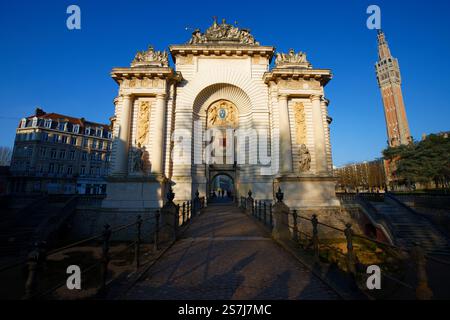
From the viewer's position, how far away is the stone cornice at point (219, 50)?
69.2 feet

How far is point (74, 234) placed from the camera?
1783 centimetres

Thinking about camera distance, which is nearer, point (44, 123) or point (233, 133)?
point (233, 133)

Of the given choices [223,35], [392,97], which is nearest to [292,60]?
[223,35]

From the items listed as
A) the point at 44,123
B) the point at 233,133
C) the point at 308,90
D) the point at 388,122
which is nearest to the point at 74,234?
the point at 233,133

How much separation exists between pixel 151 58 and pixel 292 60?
12784mm

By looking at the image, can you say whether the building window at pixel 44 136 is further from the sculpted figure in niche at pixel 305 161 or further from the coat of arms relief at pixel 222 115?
the sculpted figure in niche at pixel 305 161

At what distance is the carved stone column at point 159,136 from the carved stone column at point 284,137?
9.95m

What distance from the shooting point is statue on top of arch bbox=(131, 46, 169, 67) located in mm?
19125

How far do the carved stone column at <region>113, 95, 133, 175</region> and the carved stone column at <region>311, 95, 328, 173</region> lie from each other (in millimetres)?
15814

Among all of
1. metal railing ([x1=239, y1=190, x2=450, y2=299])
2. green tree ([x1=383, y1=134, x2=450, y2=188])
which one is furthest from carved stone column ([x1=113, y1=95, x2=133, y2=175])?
green tree ([x1=383, y1=134, x2=450, y2=188])

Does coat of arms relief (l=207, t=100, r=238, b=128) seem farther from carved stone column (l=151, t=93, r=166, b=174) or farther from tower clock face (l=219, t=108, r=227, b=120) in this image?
carved stone column (l=151, t=93, r=166, b=174)

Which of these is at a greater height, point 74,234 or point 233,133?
point 233,133
